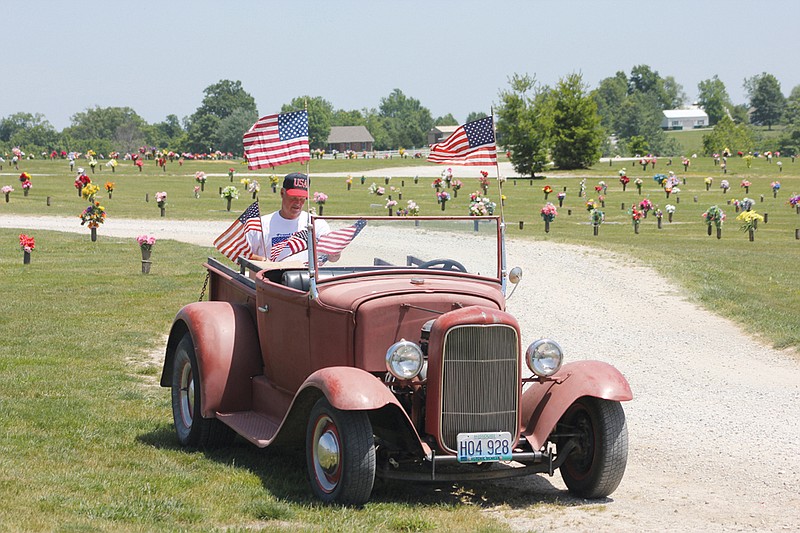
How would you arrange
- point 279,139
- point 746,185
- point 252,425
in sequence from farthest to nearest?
point 746,185
point 279,139
point 252,425

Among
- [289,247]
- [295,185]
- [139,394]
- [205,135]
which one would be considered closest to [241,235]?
[295,185]

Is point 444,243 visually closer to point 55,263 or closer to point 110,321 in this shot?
point 110,321

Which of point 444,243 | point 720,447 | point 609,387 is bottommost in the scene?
point 720,447

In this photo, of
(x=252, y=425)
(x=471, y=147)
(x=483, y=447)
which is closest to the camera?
(x=483, y=447)

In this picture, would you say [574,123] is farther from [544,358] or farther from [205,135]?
[544,358]

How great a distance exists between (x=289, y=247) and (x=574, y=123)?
75.7 meters

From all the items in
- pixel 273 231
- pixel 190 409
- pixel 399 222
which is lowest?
pixel 190 409

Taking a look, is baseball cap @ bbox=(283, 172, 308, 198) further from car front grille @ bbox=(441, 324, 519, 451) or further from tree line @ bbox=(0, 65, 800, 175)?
tree line @ bbox=(0, 65, 800, 175)

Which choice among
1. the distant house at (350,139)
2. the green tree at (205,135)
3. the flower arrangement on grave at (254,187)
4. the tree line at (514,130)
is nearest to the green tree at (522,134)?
the tree line at (514,130)

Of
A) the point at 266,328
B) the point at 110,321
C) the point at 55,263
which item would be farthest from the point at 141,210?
the point at 266,328

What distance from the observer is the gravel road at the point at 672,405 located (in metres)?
6.93

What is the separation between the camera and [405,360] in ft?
21.5

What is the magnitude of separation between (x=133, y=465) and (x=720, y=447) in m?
4.83

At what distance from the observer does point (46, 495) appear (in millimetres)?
6660
